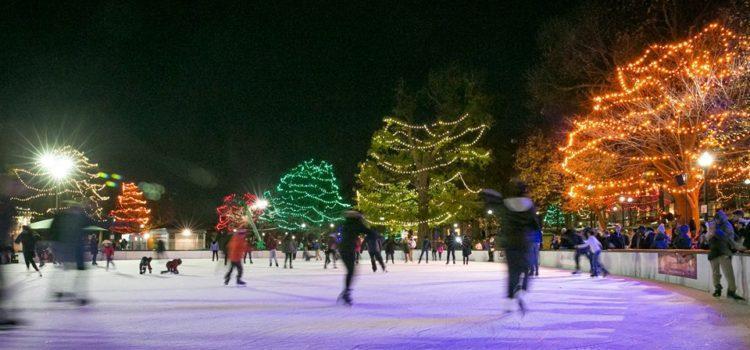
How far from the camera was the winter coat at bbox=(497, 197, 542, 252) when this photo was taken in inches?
342

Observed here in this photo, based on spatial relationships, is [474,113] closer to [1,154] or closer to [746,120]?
[746,120]

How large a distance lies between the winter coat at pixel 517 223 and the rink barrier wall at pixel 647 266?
202 inches

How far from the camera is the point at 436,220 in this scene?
46750 millimetres

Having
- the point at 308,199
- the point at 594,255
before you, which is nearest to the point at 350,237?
the point at 594,255

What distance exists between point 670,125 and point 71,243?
2229 cm

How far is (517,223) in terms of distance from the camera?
872 centimetres

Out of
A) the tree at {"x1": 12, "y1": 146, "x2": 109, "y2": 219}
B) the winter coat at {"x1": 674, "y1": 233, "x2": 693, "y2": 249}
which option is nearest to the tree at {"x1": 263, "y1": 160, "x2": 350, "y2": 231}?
the tree at {"x1": 12, "y1": 146, "x2": 109, "y2": 219}

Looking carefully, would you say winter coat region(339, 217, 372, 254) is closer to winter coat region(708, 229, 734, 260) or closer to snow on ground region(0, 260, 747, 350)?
snow on ground region(0, 260, 747, 350)

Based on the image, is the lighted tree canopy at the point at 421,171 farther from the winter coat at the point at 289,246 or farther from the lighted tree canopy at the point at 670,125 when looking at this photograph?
the winter coat at the point at 289,246

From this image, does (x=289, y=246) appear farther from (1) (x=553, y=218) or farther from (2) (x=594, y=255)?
(1) (x=553, y=218)

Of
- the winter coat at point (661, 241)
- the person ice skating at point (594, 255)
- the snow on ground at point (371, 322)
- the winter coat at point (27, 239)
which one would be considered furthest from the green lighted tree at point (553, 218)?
the snow on ground at point (371, 322)

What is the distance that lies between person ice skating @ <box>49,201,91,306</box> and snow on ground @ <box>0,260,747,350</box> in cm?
38

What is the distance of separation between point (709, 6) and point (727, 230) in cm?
1865

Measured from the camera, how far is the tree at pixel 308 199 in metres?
61.7
